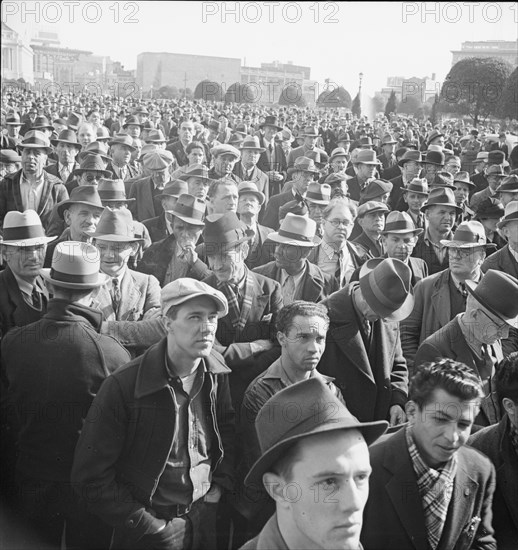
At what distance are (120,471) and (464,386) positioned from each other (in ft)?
5.09

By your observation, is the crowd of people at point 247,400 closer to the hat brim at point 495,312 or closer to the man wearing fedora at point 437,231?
the hat brim at point 495,312

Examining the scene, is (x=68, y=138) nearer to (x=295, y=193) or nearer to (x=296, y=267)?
(x=295, y=193)

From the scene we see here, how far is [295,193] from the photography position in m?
7.91

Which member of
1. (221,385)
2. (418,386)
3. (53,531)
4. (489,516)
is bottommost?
(53,531)

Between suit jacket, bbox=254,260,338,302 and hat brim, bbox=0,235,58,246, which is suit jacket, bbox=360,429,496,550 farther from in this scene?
hat brim, bbox=0,235,58,246

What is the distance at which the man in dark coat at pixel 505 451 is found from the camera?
3.10 meters

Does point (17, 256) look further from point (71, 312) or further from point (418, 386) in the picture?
point (418, 386)

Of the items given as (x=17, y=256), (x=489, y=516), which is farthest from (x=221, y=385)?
(x=17, y=256)

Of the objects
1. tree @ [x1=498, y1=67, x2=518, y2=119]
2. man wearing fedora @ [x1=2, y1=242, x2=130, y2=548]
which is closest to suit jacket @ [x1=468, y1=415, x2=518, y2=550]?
man wearing fedora @ [x1=2, y1=242, x2=130, y2=548]

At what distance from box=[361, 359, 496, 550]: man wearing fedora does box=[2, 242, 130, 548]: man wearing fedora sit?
1341 millimetres

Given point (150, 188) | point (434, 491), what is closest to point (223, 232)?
point (434, 491)

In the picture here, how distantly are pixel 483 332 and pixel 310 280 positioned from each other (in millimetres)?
1468

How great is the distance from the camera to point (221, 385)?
3.41 m

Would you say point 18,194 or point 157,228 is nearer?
point 157,228
